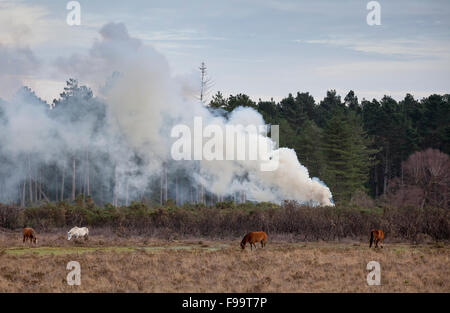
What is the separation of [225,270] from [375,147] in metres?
64.7

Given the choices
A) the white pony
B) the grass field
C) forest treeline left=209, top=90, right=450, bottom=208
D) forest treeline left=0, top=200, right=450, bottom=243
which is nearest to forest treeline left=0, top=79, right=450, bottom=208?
forest treeline left=209, top=90, right=450, bottom=208

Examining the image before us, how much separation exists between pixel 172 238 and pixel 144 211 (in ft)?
18.3

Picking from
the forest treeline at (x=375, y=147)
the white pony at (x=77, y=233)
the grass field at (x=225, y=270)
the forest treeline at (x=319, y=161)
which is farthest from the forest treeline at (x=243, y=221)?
the forest treeline at (x=375, y=147)

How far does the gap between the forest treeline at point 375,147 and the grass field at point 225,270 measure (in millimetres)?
34515

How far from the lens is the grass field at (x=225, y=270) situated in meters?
20.3

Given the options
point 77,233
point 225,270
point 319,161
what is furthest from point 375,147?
point 225,270

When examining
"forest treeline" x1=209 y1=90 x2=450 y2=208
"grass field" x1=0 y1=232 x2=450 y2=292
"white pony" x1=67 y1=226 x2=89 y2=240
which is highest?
"forest treeline" x1=209 y1=90 x2=450 y2=208

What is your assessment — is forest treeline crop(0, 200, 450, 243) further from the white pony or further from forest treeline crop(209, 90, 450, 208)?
forest treeline crop(209, 90, 450, 208)

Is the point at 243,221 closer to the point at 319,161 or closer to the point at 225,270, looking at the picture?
the point at 225,270

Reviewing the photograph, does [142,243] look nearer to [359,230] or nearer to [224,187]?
[359,230]

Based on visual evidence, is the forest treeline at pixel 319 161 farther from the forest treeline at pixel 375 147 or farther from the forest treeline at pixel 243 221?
the forest treeline at pixel 243 221

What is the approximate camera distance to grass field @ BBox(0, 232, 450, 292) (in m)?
20.3

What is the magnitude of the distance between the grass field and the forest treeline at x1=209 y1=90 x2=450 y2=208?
1359 inches

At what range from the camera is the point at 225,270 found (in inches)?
938
